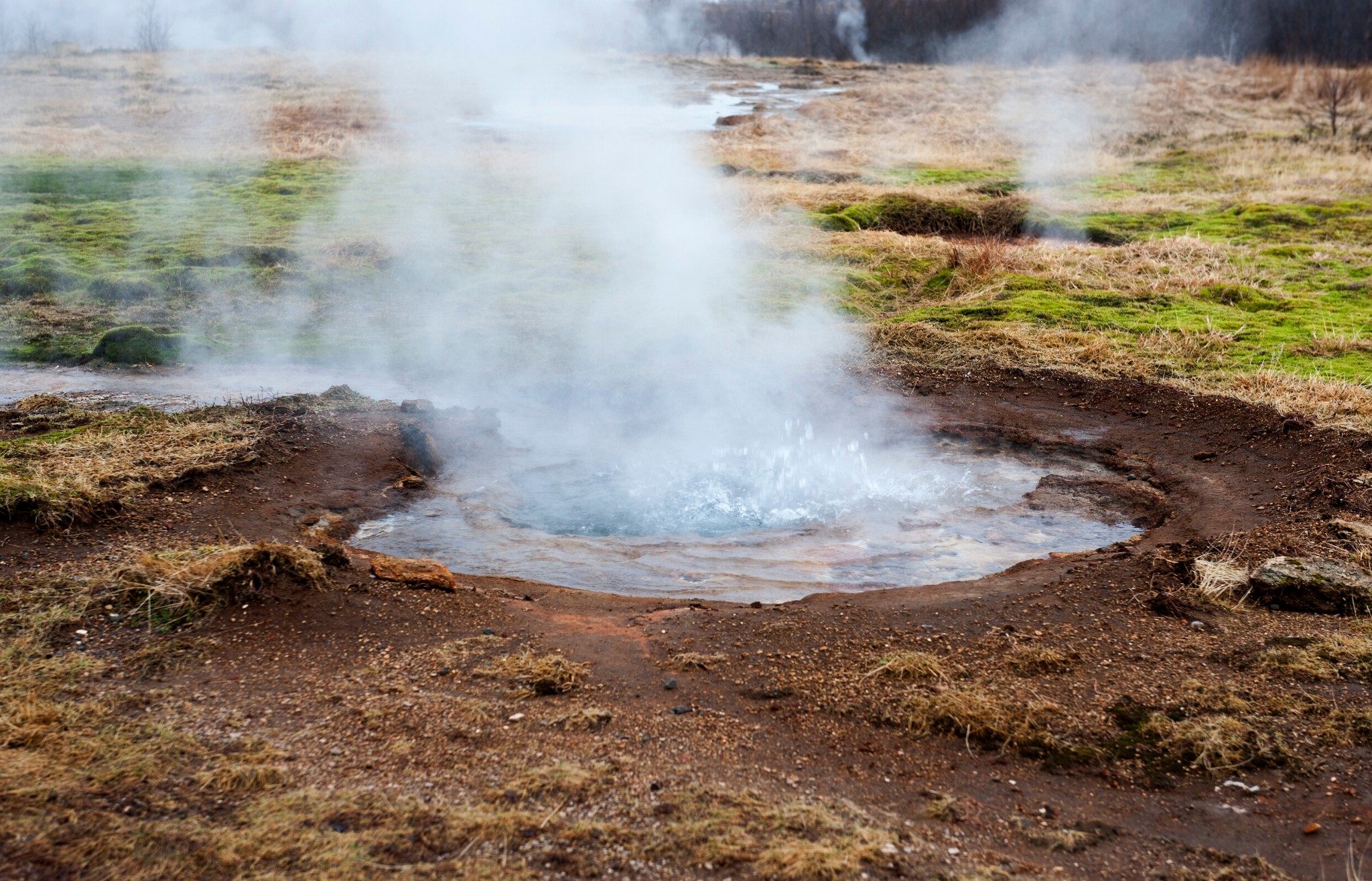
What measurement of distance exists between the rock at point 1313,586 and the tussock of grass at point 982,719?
1776 millimetres

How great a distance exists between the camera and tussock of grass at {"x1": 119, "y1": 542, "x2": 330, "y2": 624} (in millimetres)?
4320

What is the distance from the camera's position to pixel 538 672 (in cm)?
403

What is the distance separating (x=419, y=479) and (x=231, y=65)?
63.0 ft

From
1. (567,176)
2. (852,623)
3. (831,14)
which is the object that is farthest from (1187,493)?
(831,14)

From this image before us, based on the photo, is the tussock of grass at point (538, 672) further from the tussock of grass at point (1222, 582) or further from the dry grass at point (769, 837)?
the tussock of grass at point (1222, 582)

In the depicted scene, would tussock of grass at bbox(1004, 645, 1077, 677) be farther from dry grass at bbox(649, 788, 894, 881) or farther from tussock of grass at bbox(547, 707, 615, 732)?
tussock of grass at bbox(547, 707, 615, 732)

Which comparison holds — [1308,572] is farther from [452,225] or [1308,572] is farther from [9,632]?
[452,225]

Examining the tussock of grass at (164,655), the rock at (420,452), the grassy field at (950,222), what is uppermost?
the grassy field at (950,222)

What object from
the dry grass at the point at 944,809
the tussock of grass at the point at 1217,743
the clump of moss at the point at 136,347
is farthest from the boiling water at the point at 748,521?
the clump of moss at the point at 136,347

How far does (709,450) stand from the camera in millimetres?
7520

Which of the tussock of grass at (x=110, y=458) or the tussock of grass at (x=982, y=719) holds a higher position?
the tussock of grass at (x=110, y=458)

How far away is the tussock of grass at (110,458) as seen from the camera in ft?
16.9

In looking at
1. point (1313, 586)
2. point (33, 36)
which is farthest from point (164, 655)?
point (33, 36)

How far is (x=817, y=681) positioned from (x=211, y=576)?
115 inches
